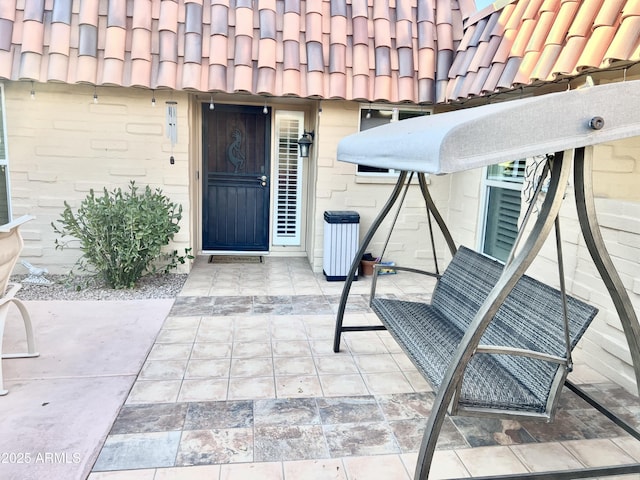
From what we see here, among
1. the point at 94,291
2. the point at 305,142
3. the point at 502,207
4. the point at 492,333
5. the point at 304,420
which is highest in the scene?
the point at 305,142

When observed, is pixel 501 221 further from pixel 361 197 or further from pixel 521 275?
pixel 521 275

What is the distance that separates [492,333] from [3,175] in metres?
5.75

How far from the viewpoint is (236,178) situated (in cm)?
679

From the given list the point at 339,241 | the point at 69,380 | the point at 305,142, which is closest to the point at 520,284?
the point at 69,380

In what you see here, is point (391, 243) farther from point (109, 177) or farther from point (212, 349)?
point (109, 177)

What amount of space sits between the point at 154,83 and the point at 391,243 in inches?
142

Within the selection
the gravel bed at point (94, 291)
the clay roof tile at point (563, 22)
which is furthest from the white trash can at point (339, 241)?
the clay roof tile at point (563, 22)

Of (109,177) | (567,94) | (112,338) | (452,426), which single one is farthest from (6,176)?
(567,94)

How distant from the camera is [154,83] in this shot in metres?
5.00

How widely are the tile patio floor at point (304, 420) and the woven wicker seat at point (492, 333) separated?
0.45 m

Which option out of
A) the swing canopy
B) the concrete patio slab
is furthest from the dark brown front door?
the swing canopy

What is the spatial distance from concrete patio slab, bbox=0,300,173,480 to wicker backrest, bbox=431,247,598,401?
2.30 m

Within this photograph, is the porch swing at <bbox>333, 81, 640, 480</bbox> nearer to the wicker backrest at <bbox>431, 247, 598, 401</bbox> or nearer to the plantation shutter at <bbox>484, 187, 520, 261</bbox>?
the wicker backrest at <bbox>431, 247, 598, 401</bbox>

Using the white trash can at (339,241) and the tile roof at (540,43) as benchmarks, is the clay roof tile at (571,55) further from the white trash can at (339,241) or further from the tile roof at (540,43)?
the white trash can at (339,241)
